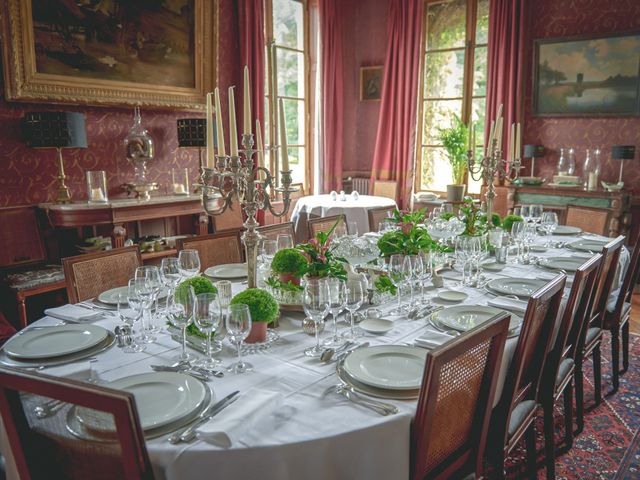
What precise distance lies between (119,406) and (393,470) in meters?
0.64

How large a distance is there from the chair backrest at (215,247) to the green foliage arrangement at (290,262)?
0.92m

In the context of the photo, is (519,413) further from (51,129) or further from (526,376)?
(51,129)

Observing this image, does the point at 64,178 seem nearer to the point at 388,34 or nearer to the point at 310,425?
the point at 310,425

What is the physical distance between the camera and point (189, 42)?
4.65 m

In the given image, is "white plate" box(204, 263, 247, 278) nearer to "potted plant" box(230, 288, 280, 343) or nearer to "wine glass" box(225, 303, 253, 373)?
"potted plant" box(230, 288, 280, 343)

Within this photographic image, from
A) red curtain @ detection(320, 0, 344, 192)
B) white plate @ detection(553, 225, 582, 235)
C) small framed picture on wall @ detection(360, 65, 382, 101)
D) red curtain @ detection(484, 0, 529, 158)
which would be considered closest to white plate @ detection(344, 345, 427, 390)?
white plate @ detection(553, 225, 582, 235)

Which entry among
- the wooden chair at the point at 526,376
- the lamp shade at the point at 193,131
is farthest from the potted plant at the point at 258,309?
the lamp shade at the point at 193,131

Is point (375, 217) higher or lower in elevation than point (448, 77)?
lower

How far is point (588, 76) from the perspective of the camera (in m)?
5.21

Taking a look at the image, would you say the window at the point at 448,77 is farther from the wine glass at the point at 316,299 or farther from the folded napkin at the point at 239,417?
the folded napkin at the point at 239,417

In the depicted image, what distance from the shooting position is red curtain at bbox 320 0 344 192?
6.27 m

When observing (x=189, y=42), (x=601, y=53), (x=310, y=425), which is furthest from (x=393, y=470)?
(x=601, y=53)

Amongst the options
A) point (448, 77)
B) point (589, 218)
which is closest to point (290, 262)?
point (589, 218)

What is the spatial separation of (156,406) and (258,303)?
1.47ft
